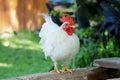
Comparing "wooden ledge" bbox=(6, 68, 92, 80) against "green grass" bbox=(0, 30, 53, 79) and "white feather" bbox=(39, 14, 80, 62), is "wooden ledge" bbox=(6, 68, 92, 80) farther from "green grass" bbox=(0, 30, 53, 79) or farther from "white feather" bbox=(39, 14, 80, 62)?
"green grass" bbox=(0, 30, 53, 79)

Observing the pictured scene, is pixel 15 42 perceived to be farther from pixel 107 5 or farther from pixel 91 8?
pixel 107 5

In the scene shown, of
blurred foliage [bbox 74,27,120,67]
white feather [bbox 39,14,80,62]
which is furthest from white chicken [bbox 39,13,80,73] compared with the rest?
blurred foliage [bbox 74,27,120,67]

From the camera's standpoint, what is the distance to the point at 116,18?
6.31 meters

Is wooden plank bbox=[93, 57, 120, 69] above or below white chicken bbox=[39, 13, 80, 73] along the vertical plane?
below

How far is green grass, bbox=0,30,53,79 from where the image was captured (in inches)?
292

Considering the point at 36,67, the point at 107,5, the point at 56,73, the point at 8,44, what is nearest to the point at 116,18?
the point at 107,5

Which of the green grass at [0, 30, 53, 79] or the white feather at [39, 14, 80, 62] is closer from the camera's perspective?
the white feather at [39, 14, 80, 62]

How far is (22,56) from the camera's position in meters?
8.83

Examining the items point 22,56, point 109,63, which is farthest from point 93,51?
point 109,63

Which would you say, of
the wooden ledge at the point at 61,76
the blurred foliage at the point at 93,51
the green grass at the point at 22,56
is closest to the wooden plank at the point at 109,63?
the wooden ledge at the point at 61,76

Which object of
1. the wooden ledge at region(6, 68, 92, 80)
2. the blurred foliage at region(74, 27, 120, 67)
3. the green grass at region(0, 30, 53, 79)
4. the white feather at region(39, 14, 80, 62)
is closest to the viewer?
the wooden ledge at region(6, 68, 92, 80)

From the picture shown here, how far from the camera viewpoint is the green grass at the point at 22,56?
7426 mm

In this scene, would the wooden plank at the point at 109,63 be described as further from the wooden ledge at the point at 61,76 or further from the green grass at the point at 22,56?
the green grass at the point at 22,56

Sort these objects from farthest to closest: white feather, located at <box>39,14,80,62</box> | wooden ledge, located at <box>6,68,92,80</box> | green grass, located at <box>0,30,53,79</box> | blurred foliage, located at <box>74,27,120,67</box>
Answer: green grass, located at <box>0,30,53,79</box> < blurred foliage, located at <box>74,27,120,67</box> < white feather, located at <box>39,14,80,62</box> < wooden ledge, located at <box>6,68,92,80</box>
